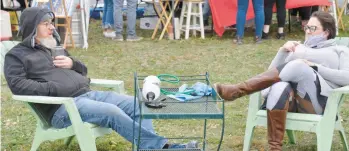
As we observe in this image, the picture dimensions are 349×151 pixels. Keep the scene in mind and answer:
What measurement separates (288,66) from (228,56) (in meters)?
3.62

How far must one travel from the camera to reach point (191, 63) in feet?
23.0

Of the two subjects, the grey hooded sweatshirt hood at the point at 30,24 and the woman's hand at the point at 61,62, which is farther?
the woman's hand at the point at 61,62

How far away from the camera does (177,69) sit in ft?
21.9

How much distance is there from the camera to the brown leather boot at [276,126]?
354 centimetres

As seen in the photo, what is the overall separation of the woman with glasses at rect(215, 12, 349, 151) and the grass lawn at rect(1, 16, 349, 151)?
54 cm

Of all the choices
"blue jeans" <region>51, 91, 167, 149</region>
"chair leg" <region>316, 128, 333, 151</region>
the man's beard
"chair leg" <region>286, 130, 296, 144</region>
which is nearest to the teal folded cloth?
"blue jeans" <region>51, 91, 167, 149</region>

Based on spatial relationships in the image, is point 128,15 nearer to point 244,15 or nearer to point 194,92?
point 244,15

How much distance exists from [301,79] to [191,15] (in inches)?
204

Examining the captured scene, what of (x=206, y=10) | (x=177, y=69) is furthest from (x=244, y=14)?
(x=177, y=69)

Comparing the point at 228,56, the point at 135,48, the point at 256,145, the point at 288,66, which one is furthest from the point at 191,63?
the point at 288,66

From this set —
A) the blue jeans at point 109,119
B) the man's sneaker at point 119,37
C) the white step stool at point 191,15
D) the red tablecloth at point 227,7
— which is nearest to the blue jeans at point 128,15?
the man's sneaker at point 119,37

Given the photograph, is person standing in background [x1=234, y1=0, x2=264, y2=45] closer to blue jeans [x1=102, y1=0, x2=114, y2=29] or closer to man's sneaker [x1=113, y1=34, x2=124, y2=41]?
man's sneaker [x1=113, y1=34, x2=124, y2=41]

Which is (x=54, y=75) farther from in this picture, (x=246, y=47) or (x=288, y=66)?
(x=246, y=47)

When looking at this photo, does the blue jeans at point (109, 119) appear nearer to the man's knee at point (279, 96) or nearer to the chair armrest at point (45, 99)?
the chair armrest at point (45, 99)
